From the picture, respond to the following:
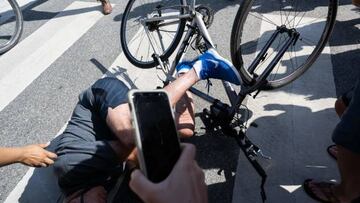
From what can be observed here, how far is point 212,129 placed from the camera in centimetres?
246

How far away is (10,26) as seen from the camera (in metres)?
4.22

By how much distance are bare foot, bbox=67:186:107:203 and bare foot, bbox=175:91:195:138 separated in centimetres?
67

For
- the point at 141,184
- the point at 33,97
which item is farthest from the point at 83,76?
the point at 141,184

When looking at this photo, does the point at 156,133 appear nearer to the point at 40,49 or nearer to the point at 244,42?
the point at 244,42

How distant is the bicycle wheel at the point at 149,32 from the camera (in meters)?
2.89

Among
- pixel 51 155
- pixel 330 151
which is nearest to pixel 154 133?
pixel 51 155

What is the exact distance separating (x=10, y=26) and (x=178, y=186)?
4.06 meters

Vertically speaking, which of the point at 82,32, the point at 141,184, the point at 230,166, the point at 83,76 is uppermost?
the point at 141,184

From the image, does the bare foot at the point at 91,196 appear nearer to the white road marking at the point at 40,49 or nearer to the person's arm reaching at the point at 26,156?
the person's arm reaching at the point at 26,156

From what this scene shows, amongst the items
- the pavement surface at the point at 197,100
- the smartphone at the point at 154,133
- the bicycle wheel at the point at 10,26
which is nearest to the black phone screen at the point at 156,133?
the smartphone at the point at 154,133

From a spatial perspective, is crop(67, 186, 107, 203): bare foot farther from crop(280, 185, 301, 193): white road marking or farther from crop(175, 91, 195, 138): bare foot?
crop(280, 185, 301, 193): white road marking

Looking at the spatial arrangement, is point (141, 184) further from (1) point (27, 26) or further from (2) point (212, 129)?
(1) point (27, 26)

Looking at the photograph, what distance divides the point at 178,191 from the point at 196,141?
1.68 meters

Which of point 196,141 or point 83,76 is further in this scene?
point 83,76
